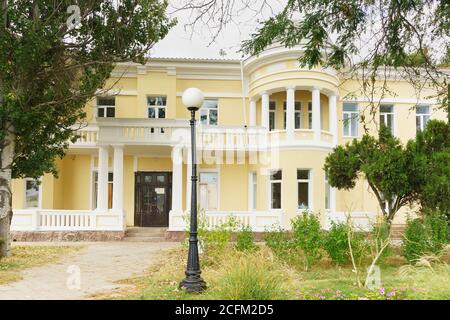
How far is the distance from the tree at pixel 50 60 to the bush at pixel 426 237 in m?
8.30

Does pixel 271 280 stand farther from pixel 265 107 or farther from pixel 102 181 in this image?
pixel 265 107

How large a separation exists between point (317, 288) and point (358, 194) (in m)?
14.2

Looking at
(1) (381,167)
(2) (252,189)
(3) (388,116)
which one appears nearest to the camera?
(1) (381,167)

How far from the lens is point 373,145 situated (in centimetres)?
1141

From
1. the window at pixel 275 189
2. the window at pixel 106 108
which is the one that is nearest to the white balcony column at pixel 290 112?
the window at pixel 275 189

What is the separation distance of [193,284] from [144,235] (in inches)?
400

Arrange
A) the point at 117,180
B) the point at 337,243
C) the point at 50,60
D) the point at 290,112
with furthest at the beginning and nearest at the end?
1. the point at 290,112
2. the point at 117,180
3. the point at 50,60
4. the point at 337,243

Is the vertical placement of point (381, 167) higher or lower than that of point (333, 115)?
lower

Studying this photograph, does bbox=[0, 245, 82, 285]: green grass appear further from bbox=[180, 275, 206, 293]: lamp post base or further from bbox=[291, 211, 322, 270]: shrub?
bbox=[291, 211, 322, 270]: shrub

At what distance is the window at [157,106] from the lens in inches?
773

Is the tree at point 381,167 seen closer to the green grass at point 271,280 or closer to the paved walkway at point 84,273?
the green grass at point 271,280

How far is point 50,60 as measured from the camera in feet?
35.4

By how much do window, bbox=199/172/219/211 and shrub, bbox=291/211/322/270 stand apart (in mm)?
10526

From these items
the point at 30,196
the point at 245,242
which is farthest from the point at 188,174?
the point at 245,242
